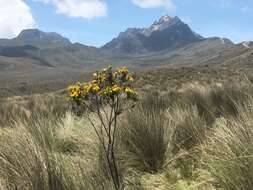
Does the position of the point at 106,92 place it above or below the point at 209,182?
above

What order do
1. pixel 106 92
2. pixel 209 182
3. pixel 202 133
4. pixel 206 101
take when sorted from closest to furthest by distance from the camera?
1. pixel 209 182
2. pixel 106 92
3. pixel 202 133
4. pixel 206 101

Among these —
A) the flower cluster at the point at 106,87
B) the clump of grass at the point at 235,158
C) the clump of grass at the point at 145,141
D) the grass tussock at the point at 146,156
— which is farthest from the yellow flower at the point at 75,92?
the clump of grass at the point at 235,158

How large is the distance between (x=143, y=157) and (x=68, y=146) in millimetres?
1849

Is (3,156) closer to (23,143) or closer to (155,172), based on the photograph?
(23,143)

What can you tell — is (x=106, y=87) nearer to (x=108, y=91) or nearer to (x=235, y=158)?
(x=108, y=91)

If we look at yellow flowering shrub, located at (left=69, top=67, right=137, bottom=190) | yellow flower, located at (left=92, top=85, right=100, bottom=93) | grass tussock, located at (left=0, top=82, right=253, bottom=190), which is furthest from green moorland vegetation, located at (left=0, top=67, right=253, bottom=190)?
yellow flower, located at (left=92, top=85, right=100, bottom=93)

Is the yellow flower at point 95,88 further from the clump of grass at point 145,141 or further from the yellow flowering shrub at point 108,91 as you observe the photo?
the clump of grass at point 145,141

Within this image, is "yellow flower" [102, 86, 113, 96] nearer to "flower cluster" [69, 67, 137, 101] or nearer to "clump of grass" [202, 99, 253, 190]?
"flower cluster" [69, 67, 137, 101]

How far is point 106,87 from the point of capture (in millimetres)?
4613

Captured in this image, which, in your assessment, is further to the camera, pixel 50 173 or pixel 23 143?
pixel 23 143

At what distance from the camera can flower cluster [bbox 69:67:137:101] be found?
15.1 feet

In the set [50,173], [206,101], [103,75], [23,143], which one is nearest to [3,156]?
[23,143]

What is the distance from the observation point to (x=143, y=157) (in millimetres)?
5449

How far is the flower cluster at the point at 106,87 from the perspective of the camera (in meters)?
4.59
